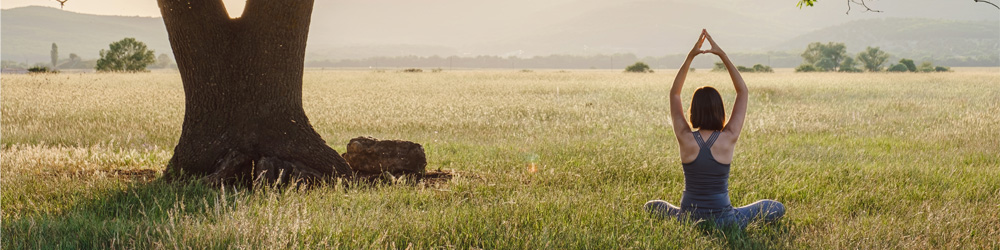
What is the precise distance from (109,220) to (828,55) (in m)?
146

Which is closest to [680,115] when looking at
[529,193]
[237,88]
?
[529,193]

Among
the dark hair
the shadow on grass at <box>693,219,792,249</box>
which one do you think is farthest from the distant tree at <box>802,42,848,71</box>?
the dark hair

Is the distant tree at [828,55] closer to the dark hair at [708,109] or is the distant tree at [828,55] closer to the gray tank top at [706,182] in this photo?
the gray tank top at [706,182]

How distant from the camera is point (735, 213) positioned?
4.99m

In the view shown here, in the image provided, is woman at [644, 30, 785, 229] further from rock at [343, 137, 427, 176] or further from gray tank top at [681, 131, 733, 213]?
rock at [343, 137, 427, 176]

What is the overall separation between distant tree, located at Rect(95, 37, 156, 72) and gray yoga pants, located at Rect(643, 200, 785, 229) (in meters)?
71.7

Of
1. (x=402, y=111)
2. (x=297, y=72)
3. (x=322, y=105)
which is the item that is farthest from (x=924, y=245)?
(x=322, y=105)

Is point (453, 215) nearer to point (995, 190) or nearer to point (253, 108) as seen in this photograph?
point (253, 108)

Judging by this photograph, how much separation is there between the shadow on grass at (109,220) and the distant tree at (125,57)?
69.2 m

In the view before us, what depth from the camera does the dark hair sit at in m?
4.61

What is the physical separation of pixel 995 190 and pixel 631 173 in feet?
11.6

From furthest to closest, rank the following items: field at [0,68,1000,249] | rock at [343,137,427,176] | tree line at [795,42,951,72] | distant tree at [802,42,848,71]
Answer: distant tree at [802,42,848,71]
tree line at [795,42,951,72]
rock at [343,137,427,176]
field at [0,68,1000,249]

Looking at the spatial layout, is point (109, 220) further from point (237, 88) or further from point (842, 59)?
point (842, 59)

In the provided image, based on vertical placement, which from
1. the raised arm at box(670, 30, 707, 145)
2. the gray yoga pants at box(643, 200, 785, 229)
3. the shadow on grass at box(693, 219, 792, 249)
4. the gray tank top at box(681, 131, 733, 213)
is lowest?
the shadow on grass at box(693, 219, 792, 249)
